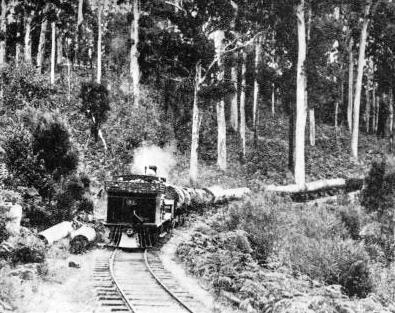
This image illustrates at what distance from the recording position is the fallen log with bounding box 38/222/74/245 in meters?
15.2

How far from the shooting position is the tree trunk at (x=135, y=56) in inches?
1289

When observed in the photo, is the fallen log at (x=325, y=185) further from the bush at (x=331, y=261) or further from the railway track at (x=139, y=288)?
the railway track at (x=139, y=288)

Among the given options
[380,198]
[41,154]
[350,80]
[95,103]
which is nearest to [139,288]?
[41,154]

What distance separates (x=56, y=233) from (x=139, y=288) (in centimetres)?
506

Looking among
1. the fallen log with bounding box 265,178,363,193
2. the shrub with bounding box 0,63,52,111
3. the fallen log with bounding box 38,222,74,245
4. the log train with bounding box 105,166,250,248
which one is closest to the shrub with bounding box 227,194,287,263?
the log train with bounding box 105,166,250,248

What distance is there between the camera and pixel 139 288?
1196 cm

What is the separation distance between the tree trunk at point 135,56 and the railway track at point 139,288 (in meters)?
18.8

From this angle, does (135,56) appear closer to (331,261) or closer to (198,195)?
(198,195)

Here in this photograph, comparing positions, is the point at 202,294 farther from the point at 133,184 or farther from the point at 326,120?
the point at 326,120

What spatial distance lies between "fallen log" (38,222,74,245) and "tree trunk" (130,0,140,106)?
53.3ft

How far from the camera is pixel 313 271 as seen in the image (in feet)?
44.5

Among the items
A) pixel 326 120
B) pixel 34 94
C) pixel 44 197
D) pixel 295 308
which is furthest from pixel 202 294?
pixel 326 120

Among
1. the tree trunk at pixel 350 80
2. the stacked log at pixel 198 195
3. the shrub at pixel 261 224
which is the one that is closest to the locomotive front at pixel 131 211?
the shrub at pixel 261 224

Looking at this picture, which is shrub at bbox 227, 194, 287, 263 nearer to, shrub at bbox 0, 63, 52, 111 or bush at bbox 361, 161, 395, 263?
bush at bbox 361, 161, 395, 263
